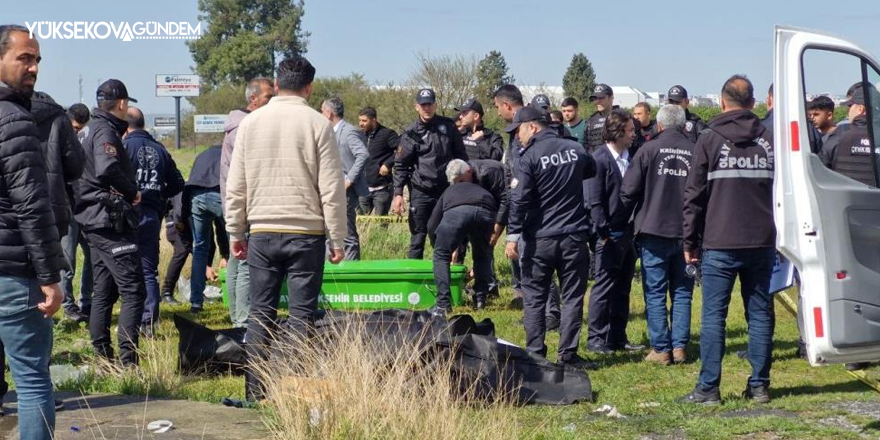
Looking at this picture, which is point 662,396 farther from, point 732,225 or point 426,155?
point 426,155

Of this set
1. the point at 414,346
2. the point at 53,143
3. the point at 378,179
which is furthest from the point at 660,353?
the point at 378,179

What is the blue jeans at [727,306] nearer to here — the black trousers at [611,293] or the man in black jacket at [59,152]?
the black trousers at [611,293]

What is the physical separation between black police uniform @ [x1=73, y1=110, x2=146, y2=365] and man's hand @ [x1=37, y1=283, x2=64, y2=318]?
296 centimetres

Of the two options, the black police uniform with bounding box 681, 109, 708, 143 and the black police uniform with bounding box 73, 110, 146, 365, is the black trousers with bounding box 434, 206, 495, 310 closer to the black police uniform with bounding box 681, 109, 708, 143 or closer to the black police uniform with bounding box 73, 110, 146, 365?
the black police uniform with bounding box 681, 109, 708, 143

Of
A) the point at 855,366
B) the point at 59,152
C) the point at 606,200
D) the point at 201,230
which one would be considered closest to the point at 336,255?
the point at 59,152

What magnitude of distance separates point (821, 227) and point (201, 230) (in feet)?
22.8

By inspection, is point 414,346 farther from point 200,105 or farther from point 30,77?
point 200,105

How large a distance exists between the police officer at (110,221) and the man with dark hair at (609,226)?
347cm

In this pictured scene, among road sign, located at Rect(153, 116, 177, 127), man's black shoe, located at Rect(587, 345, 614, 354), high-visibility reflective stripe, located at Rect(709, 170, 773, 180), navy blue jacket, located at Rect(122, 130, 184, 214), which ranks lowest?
man's black shoe, located at Rect(587, 345, 614, 354)

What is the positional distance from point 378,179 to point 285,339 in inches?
322

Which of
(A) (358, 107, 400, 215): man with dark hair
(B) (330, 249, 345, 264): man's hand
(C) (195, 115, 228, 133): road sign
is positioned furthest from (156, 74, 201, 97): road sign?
(B) (330, 249, 345, 264): man's hand

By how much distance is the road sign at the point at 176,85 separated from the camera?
186 feet

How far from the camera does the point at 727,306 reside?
282 inches

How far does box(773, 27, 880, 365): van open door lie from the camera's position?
6070 mm
